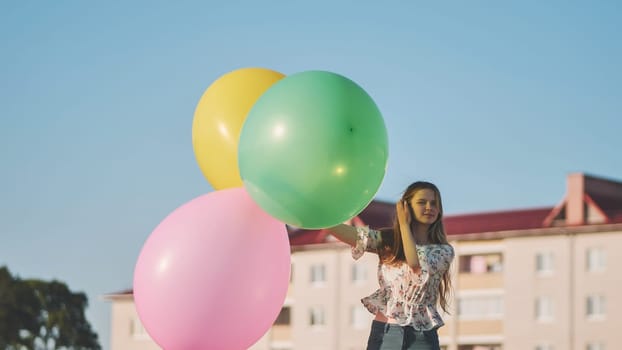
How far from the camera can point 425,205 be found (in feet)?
24.3

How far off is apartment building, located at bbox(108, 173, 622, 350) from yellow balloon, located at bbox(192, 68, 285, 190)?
4412cm

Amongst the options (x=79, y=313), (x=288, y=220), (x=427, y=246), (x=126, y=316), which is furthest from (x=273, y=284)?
(x=79, y=313)

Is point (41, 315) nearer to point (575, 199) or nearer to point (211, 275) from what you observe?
point (575, 199)

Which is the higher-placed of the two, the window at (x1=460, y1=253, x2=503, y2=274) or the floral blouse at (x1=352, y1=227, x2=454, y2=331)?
the window at (x1=460, y1=253, x2=503, y2=274)

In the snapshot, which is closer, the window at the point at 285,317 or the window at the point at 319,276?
the window at the point at 319,276

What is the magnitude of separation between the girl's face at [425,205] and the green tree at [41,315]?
228 feet

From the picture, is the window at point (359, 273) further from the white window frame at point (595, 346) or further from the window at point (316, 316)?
the white window frame at point (595, 346)

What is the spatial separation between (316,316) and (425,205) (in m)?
52.5

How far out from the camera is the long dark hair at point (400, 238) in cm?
741

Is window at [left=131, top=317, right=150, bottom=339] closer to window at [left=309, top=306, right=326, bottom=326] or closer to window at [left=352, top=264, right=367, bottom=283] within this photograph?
window at [left=309, top=306, right=326, bottom=326]

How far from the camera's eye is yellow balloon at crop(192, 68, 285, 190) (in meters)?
8.09

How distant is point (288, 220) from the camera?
24.4 feet

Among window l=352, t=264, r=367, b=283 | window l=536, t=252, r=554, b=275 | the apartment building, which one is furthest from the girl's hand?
window l=352, t=264, r=367, b=283

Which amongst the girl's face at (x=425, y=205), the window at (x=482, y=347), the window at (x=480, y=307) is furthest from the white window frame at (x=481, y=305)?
the girl's face at (x=425, y=205)
